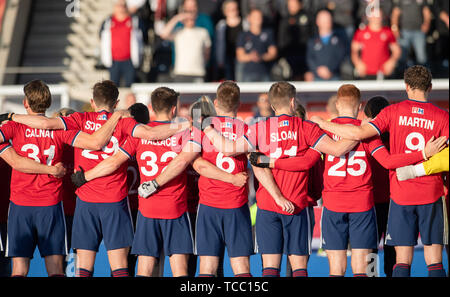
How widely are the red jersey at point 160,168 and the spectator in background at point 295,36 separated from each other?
24.6 feet

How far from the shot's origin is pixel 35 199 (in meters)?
6.14

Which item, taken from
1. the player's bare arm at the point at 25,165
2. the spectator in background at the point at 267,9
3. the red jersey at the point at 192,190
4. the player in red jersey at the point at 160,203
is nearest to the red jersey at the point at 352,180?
the player in red jersey at the point at 160,203

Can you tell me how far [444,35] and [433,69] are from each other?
852mm

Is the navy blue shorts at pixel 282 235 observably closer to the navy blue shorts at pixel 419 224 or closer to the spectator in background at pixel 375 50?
the navy blue shorts at pixel 419 224

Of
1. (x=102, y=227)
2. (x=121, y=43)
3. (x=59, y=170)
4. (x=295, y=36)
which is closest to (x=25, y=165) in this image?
(x=59, y=170)

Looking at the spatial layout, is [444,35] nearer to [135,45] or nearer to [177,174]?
[135,45]

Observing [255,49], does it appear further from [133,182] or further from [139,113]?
[133,182]

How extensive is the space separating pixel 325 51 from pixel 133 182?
6.66 meters

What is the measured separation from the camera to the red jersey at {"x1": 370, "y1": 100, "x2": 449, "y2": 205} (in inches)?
231

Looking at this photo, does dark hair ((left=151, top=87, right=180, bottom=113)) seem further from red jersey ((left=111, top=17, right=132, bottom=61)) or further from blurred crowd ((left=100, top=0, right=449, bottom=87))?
red jersey ((left=111, top=17, right=132, bottom=61))

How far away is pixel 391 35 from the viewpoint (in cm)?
1230

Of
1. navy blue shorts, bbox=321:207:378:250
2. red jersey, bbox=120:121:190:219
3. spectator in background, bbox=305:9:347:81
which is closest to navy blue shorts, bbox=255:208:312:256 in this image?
navy blue shorts, bbox=321:207:378:250
